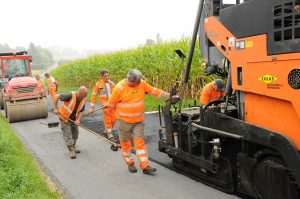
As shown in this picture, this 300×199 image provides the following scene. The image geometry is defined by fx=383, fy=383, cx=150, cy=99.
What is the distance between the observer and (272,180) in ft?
14.1

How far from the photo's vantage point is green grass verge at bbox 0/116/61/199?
5.19m

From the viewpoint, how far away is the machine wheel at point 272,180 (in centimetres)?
412

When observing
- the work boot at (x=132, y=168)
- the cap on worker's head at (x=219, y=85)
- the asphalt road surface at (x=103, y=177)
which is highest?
the cap on worker's head at (x=219, y=85)

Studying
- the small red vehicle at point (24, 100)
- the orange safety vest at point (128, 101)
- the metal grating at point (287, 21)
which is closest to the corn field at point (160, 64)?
the small red vehicle at point (24, 100)

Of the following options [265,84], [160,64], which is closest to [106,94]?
[265,84]

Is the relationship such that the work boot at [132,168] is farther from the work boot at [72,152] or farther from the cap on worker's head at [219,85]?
the cap on worker's head at [219,85]

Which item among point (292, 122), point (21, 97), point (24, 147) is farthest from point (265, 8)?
point (21, 97)

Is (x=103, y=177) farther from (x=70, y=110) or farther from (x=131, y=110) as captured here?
(x=70, y=110)

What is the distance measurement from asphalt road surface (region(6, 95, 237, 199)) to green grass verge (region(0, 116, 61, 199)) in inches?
8.8

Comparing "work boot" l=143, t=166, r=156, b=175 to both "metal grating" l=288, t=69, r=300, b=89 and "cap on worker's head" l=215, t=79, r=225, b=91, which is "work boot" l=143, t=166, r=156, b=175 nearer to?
"cap on worker's head" l=215, t=79, r=225, b=91

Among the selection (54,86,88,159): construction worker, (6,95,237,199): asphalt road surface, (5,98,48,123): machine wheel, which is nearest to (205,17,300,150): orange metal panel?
(6,95,237,199): asphalt road surface

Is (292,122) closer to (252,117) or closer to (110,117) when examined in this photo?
(252,117)

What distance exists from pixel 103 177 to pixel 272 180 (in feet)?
9.31

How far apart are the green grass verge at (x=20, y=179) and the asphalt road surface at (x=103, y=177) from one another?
Result: 0.22 meters
